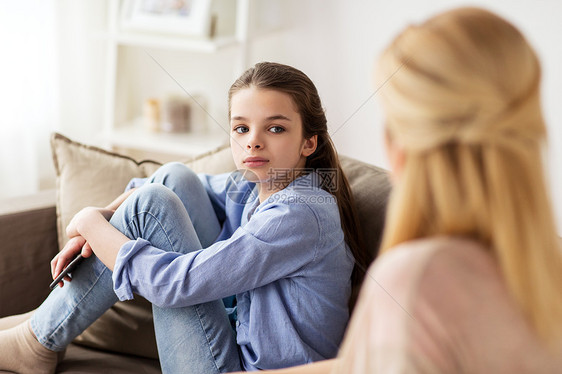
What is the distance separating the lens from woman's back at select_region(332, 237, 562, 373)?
0.61 m

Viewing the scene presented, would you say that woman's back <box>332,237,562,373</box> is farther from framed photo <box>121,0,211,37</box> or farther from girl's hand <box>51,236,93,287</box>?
framed photo <box>121,0,211,37</box>

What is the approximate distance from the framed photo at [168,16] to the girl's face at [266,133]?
1.10 meters

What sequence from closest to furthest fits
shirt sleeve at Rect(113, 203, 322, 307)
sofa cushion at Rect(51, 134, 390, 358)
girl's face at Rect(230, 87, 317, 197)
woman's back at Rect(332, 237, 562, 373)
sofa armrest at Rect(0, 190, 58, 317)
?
woman's back at Rect(332, 237, 562, 373) < shirt sleeve at Rect(113, 203, 322, 307) < girl's face at Rect(230, 87, 317, 197) < sofa cushion at Rect(51, 134, 390, 358) < sofa armrest at Rect(0, 190, 58, 317)

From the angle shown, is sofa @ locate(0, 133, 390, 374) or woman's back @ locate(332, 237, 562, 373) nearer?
woman's back @ locate(332, 237, 562, 373)

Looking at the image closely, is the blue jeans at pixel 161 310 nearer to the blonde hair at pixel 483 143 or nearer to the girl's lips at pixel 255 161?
the girl's lips at pixel 255 161

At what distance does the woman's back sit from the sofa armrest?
1044mm

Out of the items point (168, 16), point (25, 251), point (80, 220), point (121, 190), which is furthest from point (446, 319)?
point (168, 16)

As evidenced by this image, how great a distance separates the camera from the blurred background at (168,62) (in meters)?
2.21

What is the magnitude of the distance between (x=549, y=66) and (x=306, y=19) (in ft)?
2.92

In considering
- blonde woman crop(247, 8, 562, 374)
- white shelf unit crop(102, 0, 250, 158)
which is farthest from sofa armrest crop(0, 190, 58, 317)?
blonde woman crop(247, 8, 562, 374)

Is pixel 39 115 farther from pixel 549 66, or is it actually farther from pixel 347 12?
pixel 549 66

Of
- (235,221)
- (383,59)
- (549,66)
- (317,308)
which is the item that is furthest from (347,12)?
(383,59)

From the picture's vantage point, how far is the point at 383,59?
2.23 feet

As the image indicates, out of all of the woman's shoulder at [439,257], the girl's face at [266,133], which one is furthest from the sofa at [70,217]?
the woman's shoulder at [439,257]
